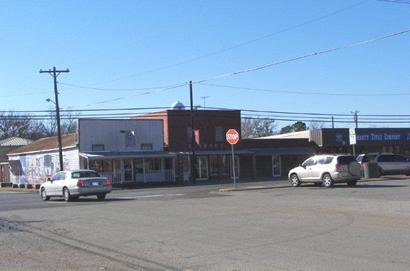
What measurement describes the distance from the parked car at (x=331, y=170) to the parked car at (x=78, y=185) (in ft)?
35.6

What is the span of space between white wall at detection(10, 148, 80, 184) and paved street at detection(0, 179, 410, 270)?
102 ft

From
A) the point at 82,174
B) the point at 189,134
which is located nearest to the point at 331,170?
the point at 82,174

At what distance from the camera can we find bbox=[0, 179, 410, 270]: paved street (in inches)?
395

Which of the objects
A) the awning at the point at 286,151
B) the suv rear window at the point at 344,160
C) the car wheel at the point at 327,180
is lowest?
the car wheel at the point at 327,180

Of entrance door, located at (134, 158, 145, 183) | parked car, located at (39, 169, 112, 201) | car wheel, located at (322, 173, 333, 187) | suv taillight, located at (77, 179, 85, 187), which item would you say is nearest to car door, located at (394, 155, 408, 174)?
car wheel, located at (322, 173, 333, 187)

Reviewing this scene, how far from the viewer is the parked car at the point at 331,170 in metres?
31.8

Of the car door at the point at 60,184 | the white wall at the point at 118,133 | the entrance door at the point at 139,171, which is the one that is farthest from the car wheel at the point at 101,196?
the entrance door at the point at 139,171

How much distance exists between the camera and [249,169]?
2263 inches

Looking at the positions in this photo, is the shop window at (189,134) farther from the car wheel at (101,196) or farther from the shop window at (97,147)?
the car wheel at (101,196)

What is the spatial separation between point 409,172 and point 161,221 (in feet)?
108

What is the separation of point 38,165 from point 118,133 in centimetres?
1046

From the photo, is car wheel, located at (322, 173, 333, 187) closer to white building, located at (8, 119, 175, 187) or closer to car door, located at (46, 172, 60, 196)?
car door, located at (46, 172, 60, 196)

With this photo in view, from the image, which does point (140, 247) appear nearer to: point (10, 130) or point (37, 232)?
point (37, 232)

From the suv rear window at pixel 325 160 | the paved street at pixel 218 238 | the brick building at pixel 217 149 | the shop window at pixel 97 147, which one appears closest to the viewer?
the paved street at pixel 218 238
